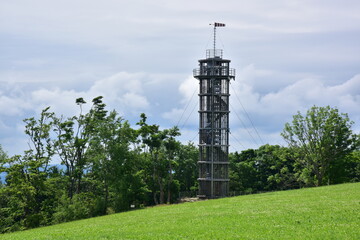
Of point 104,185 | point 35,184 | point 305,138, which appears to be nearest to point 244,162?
point 305,138

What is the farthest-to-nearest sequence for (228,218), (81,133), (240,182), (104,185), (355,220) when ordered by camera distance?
1. (240,182)
2. (81,133)
3. (104,185)
4. (228,218)
5. (355,220)

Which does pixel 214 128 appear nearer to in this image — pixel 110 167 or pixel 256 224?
pixel 110 167

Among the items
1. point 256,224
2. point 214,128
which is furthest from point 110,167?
point 256,224

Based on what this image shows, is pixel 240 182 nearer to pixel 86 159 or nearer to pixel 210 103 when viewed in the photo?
pixel 210 103

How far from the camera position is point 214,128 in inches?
2352

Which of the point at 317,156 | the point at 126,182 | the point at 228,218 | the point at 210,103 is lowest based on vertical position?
the point at 228,218

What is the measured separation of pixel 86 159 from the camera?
62031mm

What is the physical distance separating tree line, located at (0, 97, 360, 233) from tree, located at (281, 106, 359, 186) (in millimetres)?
134

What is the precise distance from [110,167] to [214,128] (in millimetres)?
14113

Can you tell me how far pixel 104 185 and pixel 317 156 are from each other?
29.7 m

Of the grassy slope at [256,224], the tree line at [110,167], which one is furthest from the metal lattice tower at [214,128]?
the grassy slope at [256,224]

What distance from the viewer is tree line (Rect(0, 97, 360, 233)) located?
184ft

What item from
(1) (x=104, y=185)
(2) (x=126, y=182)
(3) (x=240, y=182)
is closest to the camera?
(2) (x=126, y=182)

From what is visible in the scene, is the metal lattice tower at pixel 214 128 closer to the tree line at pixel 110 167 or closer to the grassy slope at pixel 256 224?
the tree line at pixel 110 167
